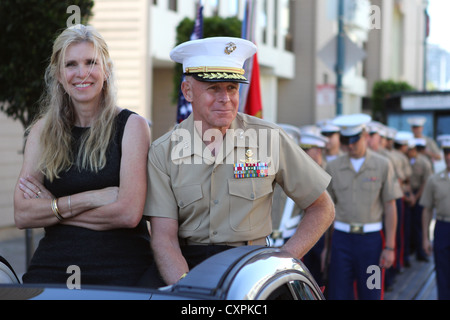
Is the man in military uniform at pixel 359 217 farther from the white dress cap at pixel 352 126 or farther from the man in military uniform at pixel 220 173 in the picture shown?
the man in military uniform at pixel 220 173

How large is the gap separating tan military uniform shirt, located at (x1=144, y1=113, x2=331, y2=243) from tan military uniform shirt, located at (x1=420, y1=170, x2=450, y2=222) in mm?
5530

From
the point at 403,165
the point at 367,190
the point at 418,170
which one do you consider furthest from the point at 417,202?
the point at 367,190

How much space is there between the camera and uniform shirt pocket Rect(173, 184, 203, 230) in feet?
9.52

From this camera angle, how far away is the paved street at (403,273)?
28.0 feet

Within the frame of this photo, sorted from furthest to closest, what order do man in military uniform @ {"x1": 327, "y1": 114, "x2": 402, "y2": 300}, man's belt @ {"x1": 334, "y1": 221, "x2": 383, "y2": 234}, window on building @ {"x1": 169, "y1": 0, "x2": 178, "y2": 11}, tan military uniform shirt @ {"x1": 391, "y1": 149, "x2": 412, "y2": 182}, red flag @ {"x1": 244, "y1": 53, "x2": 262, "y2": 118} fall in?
window on building @ {"x1": 169, "y1": 0, "x2": 178, "y2": 11}, tan military uniform shirt @ {"x1": 391, "y1": 149, "x2": 412, "y2": 182}, man's belt @ {"x1": 334, "y1": 221, "x2": 383, "y2": 234}, man in military uniform @ {"x1": 327, "y1": 114, "x2": 402, "y2": 300}, red flag @ {"x1": 244, "y1": 53, "x2": 262, "y2": 118}

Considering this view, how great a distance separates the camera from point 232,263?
78.1 inches

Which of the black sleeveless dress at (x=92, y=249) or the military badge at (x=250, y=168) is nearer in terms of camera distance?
the black sleeveless dress at (x=92, y=249)

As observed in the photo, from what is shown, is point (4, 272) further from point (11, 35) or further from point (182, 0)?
point (182, 0)

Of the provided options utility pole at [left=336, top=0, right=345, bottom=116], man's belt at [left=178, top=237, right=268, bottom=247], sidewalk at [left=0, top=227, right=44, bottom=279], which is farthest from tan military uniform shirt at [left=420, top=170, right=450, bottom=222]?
man's belt at [left=178, top=237, right=268, bottom=247]

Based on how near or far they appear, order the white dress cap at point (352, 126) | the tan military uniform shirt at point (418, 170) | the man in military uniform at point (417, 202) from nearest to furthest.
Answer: the white dress cap at point (352, 126)
the man in military uniform at point (417, 202)
the tan military uniform shirt at point (418, 170)

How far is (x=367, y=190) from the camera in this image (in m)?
6.99

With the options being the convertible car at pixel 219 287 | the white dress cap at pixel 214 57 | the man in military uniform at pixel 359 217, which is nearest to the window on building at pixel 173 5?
the man in military uniform at pixel 359 217

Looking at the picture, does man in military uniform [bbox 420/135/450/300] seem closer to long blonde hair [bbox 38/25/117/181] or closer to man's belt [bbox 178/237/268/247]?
man's belt [bbox 178/237/268/247]

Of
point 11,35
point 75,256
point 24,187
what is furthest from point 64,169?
point 11,35
